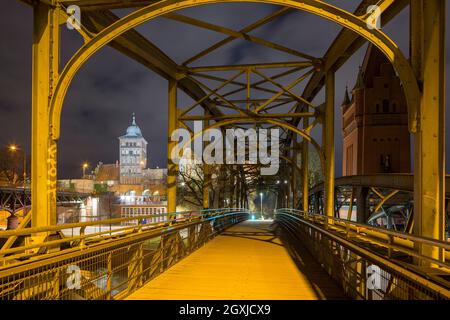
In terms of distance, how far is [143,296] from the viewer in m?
5.73

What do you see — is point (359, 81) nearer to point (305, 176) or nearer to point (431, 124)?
point (305, 176)

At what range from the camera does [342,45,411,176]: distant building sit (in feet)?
159

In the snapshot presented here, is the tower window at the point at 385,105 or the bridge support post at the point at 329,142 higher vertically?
the tower window at the point at 385,105

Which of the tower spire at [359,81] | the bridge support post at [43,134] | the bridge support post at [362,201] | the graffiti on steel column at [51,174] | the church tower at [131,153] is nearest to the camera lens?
the bridge support post at [43,134]

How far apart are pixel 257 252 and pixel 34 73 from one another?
799cm

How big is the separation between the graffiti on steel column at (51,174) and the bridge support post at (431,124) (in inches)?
282

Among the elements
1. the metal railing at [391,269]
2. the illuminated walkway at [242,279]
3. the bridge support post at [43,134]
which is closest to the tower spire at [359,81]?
the illuminated walkway at [242,279]

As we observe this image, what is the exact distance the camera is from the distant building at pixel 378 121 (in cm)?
4853

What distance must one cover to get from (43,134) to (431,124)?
7485 millimetres

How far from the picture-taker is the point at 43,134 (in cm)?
662

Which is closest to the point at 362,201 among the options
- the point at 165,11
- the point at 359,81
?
the point at 165,11

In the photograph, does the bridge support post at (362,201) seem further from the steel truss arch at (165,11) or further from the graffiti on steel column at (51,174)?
the graffiti on steel column at (51,174)

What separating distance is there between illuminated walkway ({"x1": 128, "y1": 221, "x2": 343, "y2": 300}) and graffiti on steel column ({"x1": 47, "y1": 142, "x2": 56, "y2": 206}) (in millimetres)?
2765
